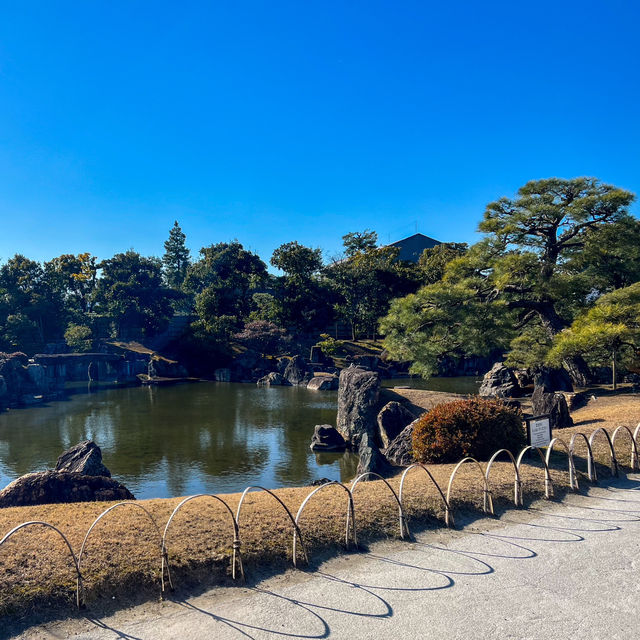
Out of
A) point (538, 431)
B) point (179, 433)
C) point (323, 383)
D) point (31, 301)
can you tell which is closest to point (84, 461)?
point (179, 433)

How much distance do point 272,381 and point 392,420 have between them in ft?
91.9

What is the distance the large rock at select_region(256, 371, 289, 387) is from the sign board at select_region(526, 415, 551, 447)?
3590cm

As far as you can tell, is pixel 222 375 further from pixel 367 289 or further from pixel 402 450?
pixel 402 450

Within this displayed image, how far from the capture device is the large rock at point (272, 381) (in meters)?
46.5

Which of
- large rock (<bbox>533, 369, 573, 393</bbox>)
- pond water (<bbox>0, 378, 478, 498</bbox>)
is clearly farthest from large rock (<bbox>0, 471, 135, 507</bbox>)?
large rock (<bbox>533, 369, 573, 393</bbox>)

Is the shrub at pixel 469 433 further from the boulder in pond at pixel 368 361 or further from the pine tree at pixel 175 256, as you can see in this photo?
the pine tree at pixel 175 256

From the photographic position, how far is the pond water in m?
17.5

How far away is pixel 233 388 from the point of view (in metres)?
44.1

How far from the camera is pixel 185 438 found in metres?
23.8

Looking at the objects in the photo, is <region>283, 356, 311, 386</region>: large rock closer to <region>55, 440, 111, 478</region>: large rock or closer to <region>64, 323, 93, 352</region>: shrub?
<region>64, 323, 93, 352</region>: shrub

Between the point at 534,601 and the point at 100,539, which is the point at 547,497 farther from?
the point at 100,539

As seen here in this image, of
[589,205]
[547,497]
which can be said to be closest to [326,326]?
[589,205]

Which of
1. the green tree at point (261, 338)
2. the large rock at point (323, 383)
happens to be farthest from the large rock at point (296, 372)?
the green tree at point (261, 338)

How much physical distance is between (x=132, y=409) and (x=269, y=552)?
28.2m
